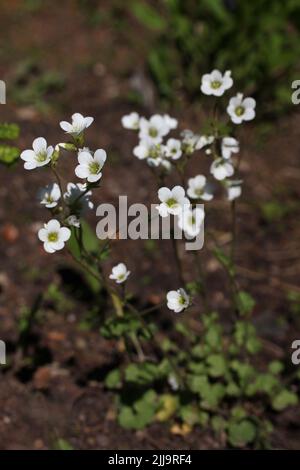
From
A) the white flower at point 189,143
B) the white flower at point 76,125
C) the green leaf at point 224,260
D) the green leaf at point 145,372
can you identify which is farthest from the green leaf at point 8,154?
the green leaf at point 145,372

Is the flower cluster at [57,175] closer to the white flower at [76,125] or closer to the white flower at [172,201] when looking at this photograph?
the white flower at [76,125]

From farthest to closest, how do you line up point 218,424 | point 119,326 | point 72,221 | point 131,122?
1. point 218,424
2. point 131,122
3. point 119,326
4. point 72,221

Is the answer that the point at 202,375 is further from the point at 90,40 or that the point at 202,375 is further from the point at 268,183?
the point at 90,40

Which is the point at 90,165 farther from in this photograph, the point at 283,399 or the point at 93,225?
the point at 93,225

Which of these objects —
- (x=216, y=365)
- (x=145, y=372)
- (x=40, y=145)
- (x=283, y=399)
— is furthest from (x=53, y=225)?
(x=283, y=399)

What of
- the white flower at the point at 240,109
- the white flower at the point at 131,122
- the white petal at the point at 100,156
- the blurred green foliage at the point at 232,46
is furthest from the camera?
the blurred green foliage at the point at 232,46

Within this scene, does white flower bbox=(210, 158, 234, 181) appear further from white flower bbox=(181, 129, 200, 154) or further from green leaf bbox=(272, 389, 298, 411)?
green leaf bbox=(272, 389, 298, 411)
